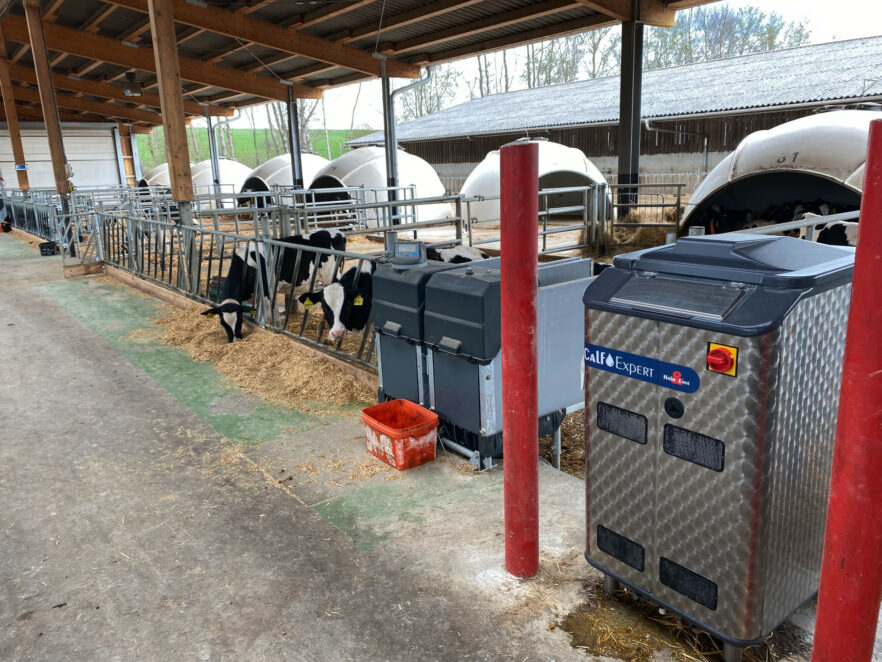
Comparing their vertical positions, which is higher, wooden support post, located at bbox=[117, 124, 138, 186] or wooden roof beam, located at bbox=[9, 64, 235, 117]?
wooden roof beam, located at bbox=[9, 64, 235, 117]

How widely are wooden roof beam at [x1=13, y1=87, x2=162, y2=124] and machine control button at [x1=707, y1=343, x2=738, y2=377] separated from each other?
97.2 ft

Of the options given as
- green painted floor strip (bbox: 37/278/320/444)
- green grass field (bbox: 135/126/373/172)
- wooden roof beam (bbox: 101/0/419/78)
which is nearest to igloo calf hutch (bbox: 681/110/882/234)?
green painted floor strip (bbox: 37/278/320/444)

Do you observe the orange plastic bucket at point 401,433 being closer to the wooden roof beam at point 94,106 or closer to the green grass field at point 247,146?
the wooden roof beam at point 94,106

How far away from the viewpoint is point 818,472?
2168 mm

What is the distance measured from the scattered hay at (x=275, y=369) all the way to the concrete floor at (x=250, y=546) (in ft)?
0.81

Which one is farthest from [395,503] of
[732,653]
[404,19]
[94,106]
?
[94,106]

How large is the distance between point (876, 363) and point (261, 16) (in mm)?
15248

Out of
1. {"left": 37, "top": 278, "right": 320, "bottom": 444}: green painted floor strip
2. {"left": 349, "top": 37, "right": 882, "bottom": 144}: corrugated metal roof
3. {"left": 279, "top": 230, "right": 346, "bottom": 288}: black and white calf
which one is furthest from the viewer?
{"left": 349, "top": 37, "right": 882, "bottom": 144}: corrugated metal roof

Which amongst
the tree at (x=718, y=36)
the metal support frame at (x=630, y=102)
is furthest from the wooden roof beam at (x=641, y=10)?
the tree at (x=718, y=36)

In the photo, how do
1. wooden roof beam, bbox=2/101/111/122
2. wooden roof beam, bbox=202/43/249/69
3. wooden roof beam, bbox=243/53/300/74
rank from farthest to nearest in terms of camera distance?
wooden roof beam, bbox=2/101/111/122
wooden roof beam, bbox=243/53/300/74
wooden roof beam, bbox=202/43/249/69

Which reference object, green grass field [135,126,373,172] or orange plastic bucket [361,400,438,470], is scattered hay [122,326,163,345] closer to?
orange plastic bucket [361,400,438,470]

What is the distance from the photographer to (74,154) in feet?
107

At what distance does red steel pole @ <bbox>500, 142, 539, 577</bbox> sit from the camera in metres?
2.47

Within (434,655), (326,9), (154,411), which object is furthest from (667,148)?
(434,655)
